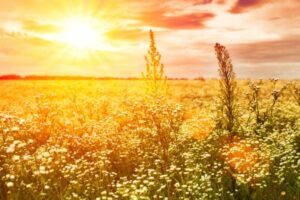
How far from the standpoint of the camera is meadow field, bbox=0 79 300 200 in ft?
28.5

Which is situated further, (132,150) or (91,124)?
(91,124)

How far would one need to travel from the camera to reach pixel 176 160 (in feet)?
36.3

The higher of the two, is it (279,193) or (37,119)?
(37,119)

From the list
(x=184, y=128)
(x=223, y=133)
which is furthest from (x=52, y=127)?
(x=223, y=133)

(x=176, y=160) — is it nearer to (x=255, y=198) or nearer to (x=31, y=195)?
(x=255, y=198)

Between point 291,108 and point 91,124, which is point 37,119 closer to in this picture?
point 91,124

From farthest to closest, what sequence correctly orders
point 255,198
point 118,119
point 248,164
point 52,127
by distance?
point 118,119, point 52,127, point 248,164, point 255,198

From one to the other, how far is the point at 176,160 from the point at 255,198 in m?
2.97

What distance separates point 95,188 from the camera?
31.8 feet

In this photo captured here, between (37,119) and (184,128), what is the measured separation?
18.0 feet

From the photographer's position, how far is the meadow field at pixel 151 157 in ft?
28.5

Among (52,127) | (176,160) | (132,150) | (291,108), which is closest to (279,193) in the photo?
(176,160)

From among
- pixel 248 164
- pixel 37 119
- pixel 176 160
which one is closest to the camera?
pixel 248 164

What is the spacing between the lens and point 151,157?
11508 mm
